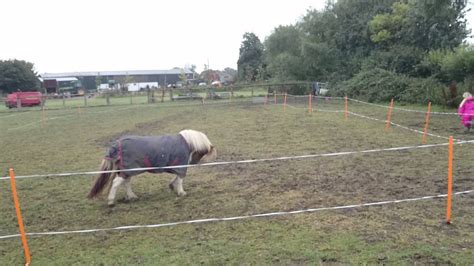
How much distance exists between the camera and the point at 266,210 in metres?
5.48

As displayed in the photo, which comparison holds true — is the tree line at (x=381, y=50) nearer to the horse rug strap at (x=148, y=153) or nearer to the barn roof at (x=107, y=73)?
the horse rug strap at (x=148, y=153)

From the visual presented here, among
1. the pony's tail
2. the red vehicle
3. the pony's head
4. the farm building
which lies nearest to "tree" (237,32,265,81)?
the farm building

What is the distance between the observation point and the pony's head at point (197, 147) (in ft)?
20.5

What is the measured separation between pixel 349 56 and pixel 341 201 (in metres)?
27.1

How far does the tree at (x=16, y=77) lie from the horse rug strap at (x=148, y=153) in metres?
59.0

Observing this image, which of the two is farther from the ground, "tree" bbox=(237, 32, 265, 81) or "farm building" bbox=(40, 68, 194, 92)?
"tree" bbox=(237, 32, 265, 81)

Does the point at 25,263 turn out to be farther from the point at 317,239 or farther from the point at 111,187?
the point at 317,239

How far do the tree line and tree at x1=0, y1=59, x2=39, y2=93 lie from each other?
39.5 metres

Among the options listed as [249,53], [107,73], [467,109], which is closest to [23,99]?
[467,109]

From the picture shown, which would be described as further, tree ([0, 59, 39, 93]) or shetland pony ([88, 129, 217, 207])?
tree ([0, 59, 39, 93])

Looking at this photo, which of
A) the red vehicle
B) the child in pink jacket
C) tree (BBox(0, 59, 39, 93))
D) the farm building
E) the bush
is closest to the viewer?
the child in pink jacket

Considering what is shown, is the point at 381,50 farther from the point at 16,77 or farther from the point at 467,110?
the point at 16,77

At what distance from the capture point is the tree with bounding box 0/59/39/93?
5579 centimetres

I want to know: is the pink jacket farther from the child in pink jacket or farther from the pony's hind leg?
the pony's hind leg
